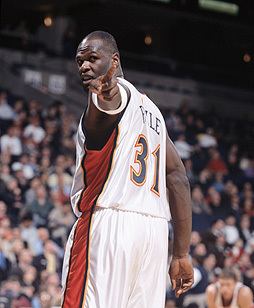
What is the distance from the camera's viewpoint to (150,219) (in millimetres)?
4059

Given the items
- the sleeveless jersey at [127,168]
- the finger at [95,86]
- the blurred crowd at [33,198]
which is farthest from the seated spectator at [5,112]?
the finger at [95,86]

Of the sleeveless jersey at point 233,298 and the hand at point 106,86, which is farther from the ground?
the hand at point 106,86

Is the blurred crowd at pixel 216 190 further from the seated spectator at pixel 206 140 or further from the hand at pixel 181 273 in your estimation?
the hand at pixel 181 273

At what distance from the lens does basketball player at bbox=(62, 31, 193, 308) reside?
3.86 m

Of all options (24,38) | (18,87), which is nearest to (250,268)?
(18,87)

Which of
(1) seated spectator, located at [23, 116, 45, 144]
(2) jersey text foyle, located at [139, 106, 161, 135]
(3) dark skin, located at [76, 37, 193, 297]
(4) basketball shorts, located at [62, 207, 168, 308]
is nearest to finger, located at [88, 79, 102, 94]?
(3) dark skin, located at [76, 37, 193, 297]

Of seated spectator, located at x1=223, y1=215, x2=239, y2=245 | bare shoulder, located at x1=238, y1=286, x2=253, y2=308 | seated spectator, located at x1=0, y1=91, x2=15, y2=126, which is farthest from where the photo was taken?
seated spectator, located at x1=0, y1=91, x2=15, y2=126

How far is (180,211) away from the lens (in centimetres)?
418

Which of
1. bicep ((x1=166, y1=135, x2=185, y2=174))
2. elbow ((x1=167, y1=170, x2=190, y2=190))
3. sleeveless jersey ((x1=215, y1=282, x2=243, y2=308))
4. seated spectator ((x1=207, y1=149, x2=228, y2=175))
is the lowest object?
seated spectator ((x1=207, y1=149, x2=228, y2=175))

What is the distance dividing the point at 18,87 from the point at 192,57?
16.5ft

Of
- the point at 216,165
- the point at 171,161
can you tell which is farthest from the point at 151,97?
the point at 171,161

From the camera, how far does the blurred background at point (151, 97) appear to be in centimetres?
1164

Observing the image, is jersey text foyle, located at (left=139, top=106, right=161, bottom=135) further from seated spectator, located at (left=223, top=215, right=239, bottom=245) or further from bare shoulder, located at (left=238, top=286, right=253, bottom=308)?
seated spectator, located at (left=223, top=215, right=239, bottom=245)

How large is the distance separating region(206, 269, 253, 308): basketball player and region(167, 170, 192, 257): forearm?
3.99 metres
